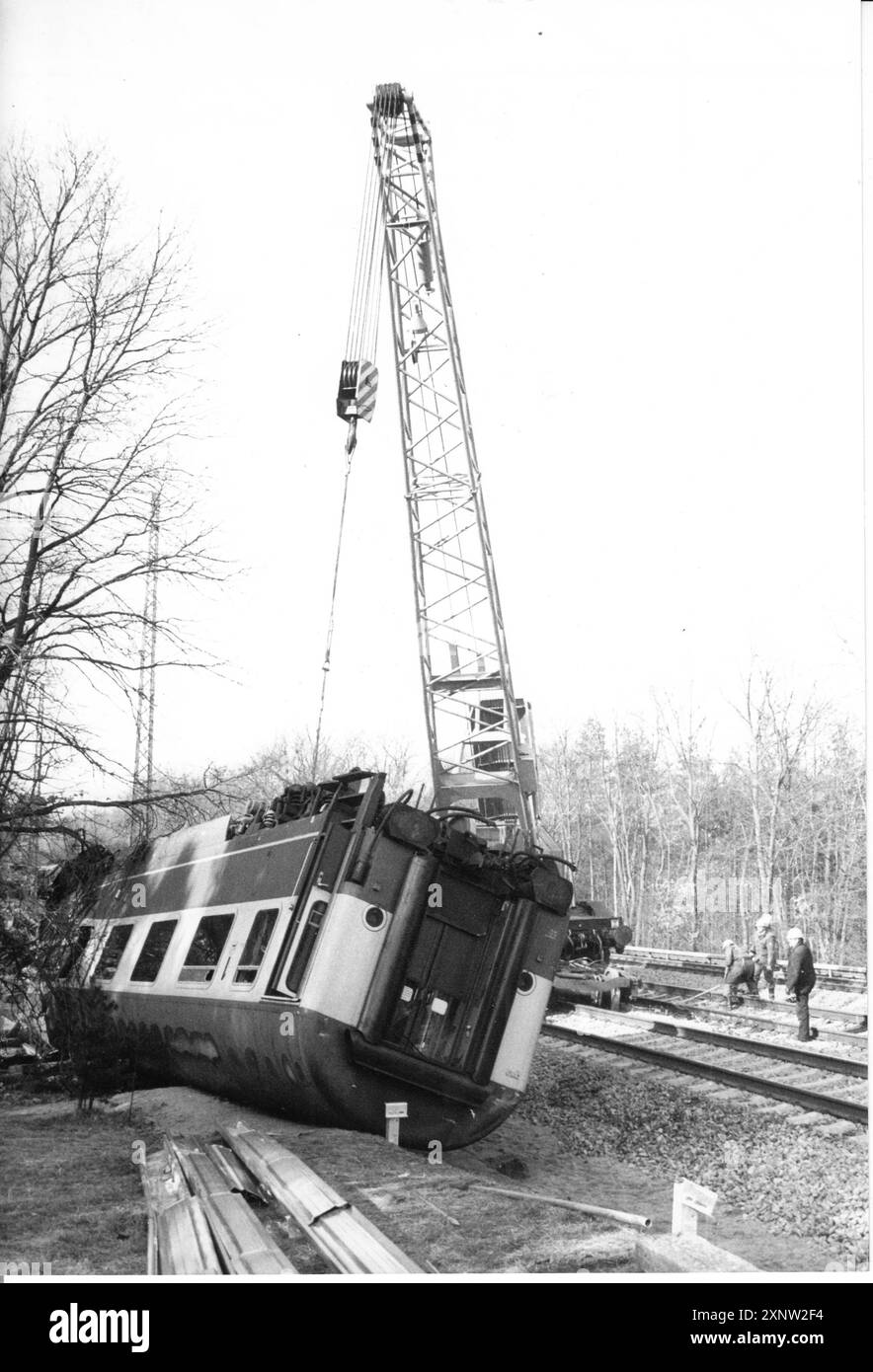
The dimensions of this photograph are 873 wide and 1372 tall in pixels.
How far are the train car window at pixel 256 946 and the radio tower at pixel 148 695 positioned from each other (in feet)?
4.85

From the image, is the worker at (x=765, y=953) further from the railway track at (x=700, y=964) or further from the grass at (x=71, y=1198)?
the grass at (x=71, y=1198)

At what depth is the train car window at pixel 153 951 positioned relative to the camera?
6.99m

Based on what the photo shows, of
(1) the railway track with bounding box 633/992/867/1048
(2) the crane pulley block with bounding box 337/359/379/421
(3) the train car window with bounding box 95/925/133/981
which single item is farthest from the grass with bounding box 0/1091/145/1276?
(2) the crane pulley block with bounding box 337/359/379/421

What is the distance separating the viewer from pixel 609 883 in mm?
9086

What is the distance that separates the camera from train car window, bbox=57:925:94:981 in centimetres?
688

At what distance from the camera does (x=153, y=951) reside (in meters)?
7.14

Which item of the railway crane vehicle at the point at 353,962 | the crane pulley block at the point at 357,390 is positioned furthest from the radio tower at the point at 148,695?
the crane pulley block at the point at 357,390

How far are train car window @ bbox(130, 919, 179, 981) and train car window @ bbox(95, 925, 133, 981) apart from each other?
39cm

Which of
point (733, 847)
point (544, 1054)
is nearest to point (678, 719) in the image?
point (733, 847)

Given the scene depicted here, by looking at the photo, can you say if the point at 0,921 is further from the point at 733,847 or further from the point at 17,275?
the point at 733,847
